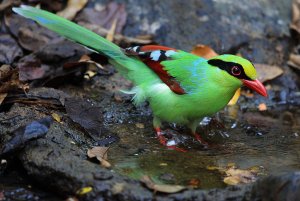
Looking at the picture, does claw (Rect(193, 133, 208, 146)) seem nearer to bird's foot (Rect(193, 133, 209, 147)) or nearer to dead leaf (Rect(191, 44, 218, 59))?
bird's foot (Rect(193, 133, 209, 147))

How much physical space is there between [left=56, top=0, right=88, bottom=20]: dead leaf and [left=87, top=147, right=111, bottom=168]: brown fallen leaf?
9.01ft

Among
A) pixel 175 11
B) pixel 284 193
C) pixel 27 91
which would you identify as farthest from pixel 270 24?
pixel 284 193

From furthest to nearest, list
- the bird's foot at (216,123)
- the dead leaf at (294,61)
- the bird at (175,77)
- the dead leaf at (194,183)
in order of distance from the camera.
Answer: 1. the dead leaf at (294,61)
2. the bird's foot at (216,123)
3. the bird at (175,77)
4. the dead leaf at (194,183)

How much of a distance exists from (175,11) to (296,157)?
2.93 m

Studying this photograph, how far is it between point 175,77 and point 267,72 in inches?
81.8

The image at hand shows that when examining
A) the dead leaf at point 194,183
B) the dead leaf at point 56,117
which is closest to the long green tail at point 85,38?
the dead leaf at point 56,117

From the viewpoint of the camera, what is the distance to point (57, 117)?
4281mm

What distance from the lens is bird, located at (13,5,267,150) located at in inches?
175

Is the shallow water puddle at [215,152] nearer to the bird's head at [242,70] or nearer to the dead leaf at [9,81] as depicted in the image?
the bird's head at [242,70]

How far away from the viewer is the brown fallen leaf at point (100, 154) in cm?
362

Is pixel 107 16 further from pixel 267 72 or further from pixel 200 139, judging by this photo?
pixel 200 139

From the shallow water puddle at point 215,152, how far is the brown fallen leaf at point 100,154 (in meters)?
0.05

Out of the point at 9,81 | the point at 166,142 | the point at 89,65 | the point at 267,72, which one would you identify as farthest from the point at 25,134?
the point at 267,72

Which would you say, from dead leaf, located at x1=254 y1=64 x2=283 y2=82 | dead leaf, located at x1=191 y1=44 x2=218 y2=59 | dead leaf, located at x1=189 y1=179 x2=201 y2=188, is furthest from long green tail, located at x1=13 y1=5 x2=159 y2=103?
dead leaf, located at x1=254 y1=64 x2=283 y2=82
